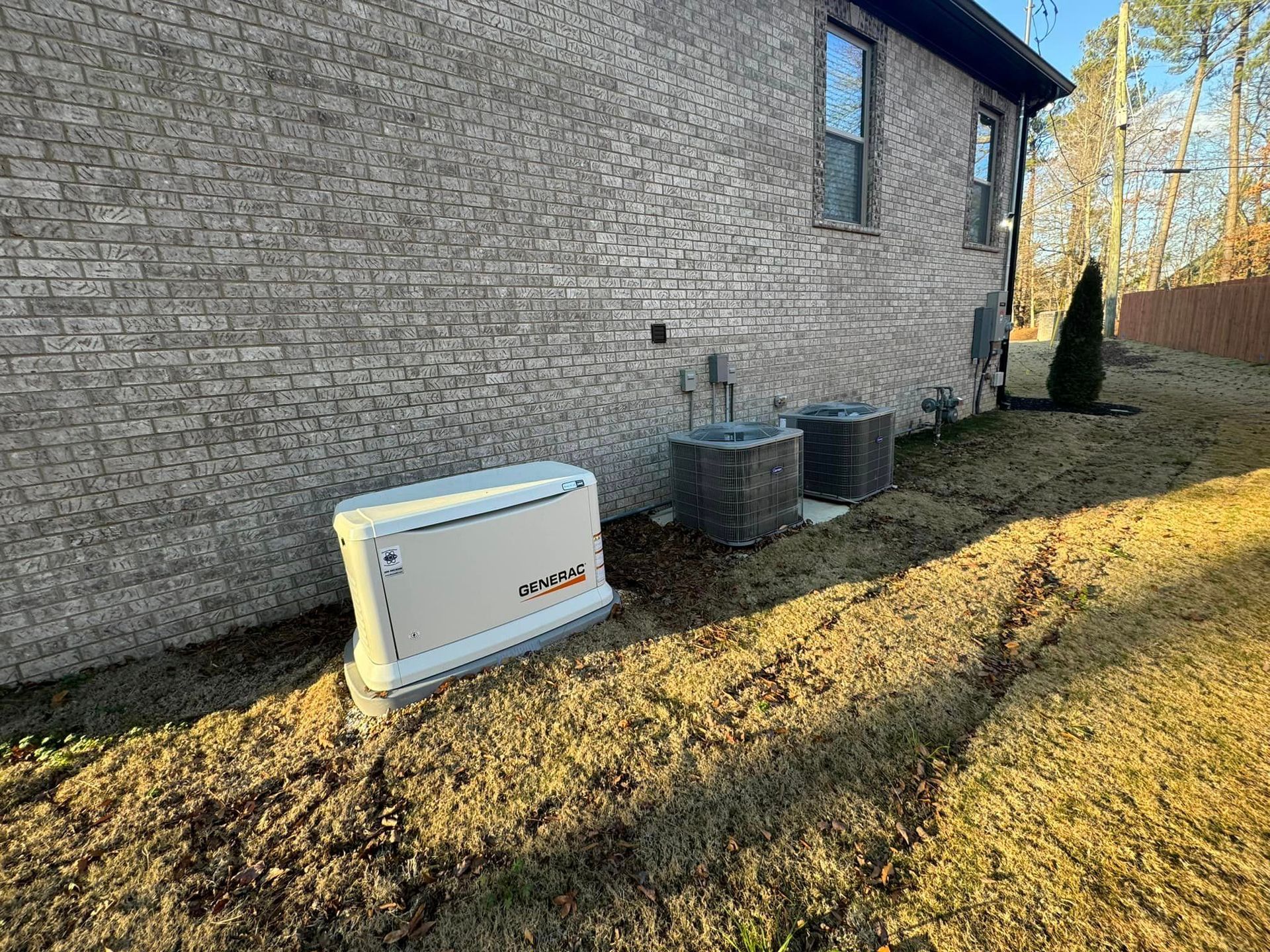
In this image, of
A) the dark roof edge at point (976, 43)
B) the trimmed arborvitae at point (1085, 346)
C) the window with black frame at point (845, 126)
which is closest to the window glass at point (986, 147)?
the dark roof edge at point (976, 43)

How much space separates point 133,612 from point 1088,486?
25.7 ft

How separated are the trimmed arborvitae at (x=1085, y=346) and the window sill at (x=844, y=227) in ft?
20.1

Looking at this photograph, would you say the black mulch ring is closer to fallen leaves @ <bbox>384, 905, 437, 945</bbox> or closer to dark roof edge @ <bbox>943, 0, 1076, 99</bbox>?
dark roof edge @ <bbox>943, 0, 1076, 99</bbox>

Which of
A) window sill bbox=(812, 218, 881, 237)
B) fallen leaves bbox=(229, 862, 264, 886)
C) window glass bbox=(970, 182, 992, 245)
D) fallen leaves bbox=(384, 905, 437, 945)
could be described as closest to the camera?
fallen leaves bbox=(384, 905, 437, 945)

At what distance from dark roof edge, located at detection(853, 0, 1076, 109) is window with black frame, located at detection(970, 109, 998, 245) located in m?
0.56

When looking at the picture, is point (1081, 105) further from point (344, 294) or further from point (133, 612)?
point (133, 612)

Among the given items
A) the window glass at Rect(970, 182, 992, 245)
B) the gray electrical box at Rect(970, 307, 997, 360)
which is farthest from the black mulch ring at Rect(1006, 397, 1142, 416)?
the window glass at Rect(970, 182, 992, 245)

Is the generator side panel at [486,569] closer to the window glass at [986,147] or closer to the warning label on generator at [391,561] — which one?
the warning label on generator at [391,561]

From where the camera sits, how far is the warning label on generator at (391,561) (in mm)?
2252

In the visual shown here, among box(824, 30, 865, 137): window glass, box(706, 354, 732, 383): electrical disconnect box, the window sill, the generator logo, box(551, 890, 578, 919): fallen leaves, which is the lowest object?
box(551, 890, 578, 919): fallen leaves

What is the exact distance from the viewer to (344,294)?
310 centimetres

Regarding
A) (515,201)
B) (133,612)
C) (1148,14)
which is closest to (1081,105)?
(1148,14)

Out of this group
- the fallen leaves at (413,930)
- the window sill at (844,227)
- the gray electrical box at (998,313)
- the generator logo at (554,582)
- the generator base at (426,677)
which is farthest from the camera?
the gray electrical box at (998,313)

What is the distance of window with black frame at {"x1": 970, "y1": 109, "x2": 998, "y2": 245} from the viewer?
348 inches
